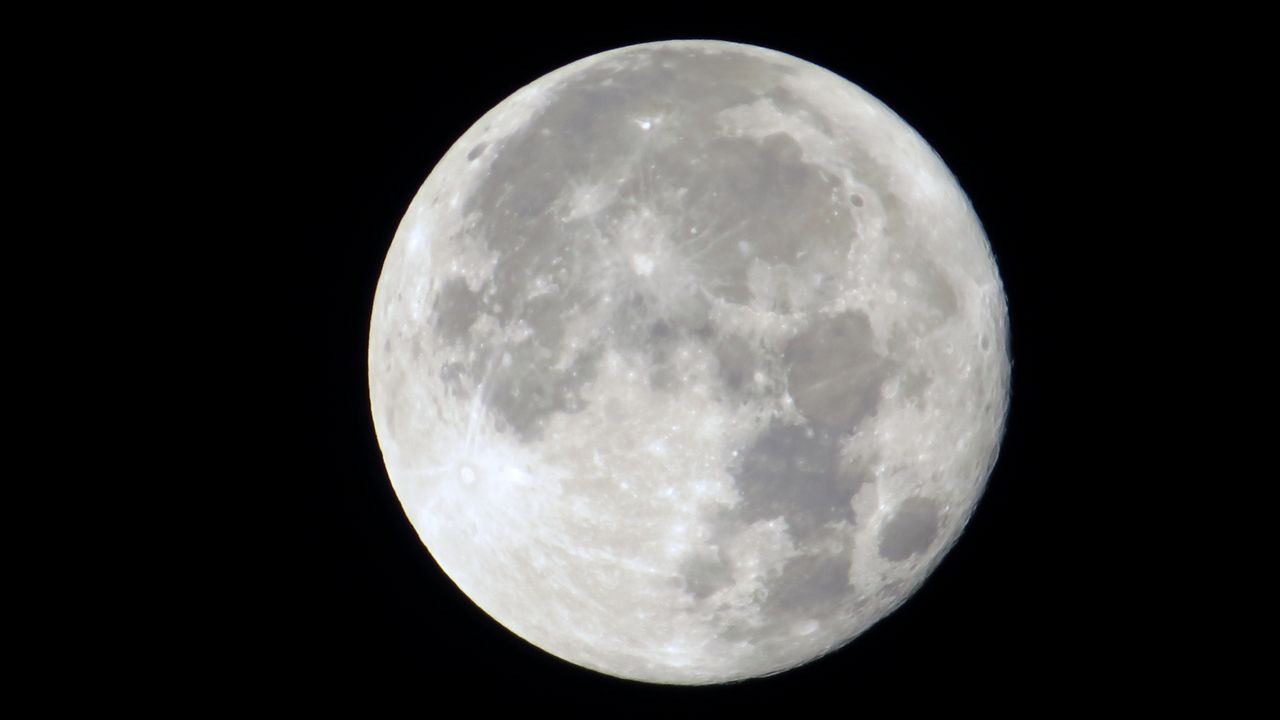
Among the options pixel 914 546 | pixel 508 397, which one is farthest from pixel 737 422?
pixel 914 546

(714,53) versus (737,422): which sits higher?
(714,53)

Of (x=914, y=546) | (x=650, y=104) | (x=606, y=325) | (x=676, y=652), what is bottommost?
(x=676, y=652)

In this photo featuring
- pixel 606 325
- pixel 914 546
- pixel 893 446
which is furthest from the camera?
pixel 914 546

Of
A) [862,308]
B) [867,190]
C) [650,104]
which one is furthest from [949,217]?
[650,104]

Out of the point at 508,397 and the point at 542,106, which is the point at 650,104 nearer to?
the point at 542,106

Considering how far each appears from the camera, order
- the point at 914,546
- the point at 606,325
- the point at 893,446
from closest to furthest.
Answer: the point at 606,325, the point at 893,446, the point at 914,546

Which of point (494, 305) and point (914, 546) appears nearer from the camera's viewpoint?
point (494, 305)
